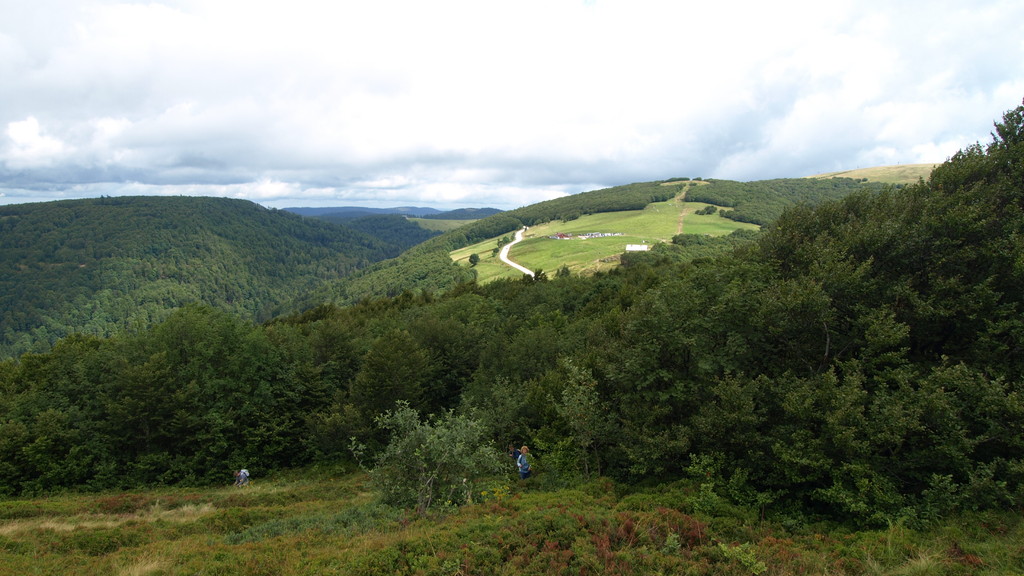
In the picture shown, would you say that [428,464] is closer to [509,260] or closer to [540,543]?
[540,543]

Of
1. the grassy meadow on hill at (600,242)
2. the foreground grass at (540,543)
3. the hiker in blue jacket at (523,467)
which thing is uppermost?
the grassy meadow on hill at (600,242)

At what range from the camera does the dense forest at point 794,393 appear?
13.5m

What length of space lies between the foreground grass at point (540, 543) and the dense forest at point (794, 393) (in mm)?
1354

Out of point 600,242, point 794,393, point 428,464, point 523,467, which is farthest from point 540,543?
point 600,242

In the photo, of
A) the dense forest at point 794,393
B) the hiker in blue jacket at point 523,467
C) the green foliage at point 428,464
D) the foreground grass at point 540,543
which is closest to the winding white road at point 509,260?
the dense forest at point 794,393

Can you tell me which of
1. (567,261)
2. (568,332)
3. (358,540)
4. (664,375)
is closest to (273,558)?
(358,540)

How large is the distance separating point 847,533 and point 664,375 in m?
7.18

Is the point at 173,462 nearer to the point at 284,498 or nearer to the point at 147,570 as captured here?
the point at 284,498

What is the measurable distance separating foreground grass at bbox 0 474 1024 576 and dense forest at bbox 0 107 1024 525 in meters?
1.35

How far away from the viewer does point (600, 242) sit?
151125mm

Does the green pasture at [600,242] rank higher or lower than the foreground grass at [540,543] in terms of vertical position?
higher

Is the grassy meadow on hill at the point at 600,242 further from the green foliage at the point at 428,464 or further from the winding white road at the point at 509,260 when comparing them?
the green foliage at the point at 428,464

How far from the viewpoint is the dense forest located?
44.3 ft

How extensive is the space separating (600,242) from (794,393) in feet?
455
